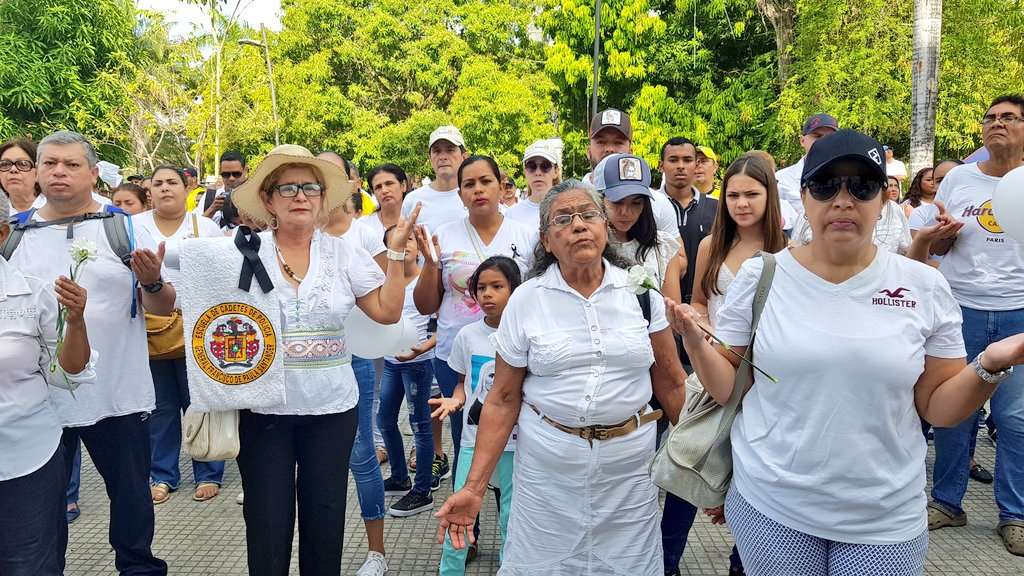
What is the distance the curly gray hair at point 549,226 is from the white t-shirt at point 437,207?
2.23 meters

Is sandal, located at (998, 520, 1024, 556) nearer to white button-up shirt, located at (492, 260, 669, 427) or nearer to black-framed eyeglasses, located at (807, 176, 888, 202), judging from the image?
white button-up shirt, located at (492, 260, 669, 427)

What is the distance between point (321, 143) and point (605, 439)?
24492 millimetres

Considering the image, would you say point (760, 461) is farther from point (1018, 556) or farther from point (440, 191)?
point (440, 191)

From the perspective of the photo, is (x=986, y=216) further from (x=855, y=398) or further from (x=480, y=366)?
(x=480, y=366)

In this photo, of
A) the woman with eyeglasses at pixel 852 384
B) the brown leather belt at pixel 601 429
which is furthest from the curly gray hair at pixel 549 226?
the woman with eyeglasses at pixel 852 384

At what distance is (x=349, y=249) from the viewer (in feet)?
10.5

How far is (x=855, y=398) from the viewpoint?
6.70 ft

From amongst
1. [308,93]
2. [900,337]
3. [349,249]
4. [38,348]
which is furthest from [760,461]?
[308,93]

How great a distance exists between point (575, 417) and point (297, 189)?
1507mm

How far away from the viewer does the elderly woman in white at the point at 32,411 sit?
265 cm

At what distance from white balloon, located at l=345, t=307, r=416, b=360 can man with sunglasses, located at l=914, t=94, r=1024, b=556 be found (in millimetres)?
2865

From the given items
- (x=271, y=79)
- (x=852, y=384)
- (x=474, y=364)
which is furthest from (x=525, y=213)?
(x=271, y=79)

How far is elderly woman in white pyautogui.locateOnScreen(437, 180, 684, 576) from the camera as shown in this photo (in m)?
2.60

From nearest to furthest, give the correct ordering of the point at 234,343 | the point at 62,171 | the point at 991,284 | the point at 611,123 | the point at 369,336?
the point at 234,343, the point at 369,336, the point at 62,171, the point at 991,284, the point at 611,123
